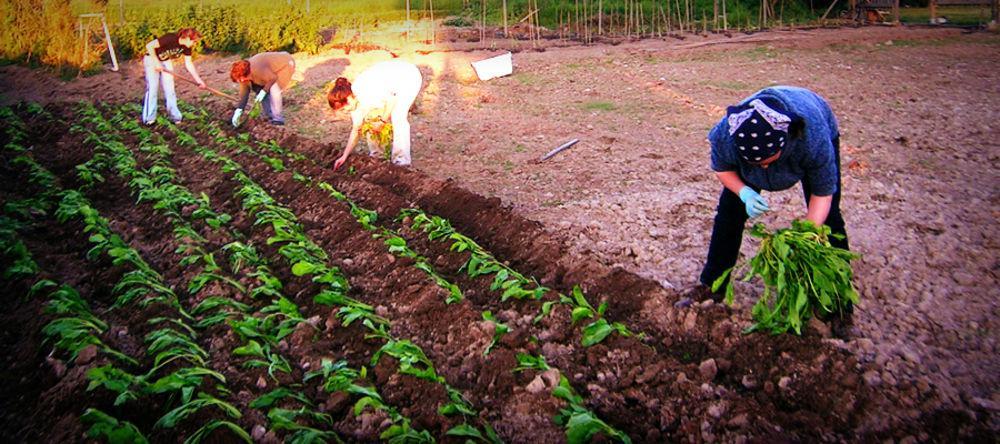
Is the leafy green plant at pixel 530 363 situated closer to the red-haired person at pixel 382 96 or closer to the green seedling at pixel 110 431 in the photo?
A: the green seedling at pixel 110 431

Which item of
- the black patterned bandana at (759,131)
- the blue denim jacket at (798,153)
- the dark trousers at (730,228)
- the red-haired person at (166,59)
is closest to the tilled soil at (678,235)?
the dark trousers at (730,228)

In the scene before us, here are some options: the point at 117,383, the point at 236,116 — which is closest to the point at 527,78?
the point at 236,116

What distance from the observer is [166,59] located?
9.61m

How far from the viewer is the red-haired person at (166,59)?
31.2 feet

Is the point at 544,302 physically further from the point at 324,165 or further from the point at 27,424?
the point at 324,165

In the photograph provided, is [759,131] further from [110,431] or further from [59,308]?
[59,308]

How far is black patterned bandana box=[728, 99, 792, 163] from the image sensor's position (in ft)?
10.2

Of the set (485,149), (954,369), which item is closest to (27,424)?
(954,369)

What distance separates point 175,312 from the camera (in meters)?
4.41

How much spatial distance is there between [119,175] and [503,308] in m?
5.63

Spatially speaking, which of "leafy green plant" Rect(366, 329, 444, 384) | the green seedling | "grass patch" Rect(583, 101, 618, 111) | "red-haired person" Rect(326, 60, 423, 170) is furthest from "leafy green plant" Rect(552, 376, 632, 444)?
"grass patch" Rect(583, 101, 618, 111)

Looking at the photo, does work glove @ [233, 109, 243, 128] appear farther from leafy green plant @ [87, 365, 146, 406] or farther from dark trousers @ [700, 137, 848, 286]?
dark trousers @ [700, 137, 848, 286]

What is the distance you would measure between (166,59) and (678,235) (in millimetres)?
7915

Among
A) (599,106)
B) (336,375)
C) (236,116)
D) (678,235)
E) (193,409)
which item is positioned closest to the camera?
(193,409)
